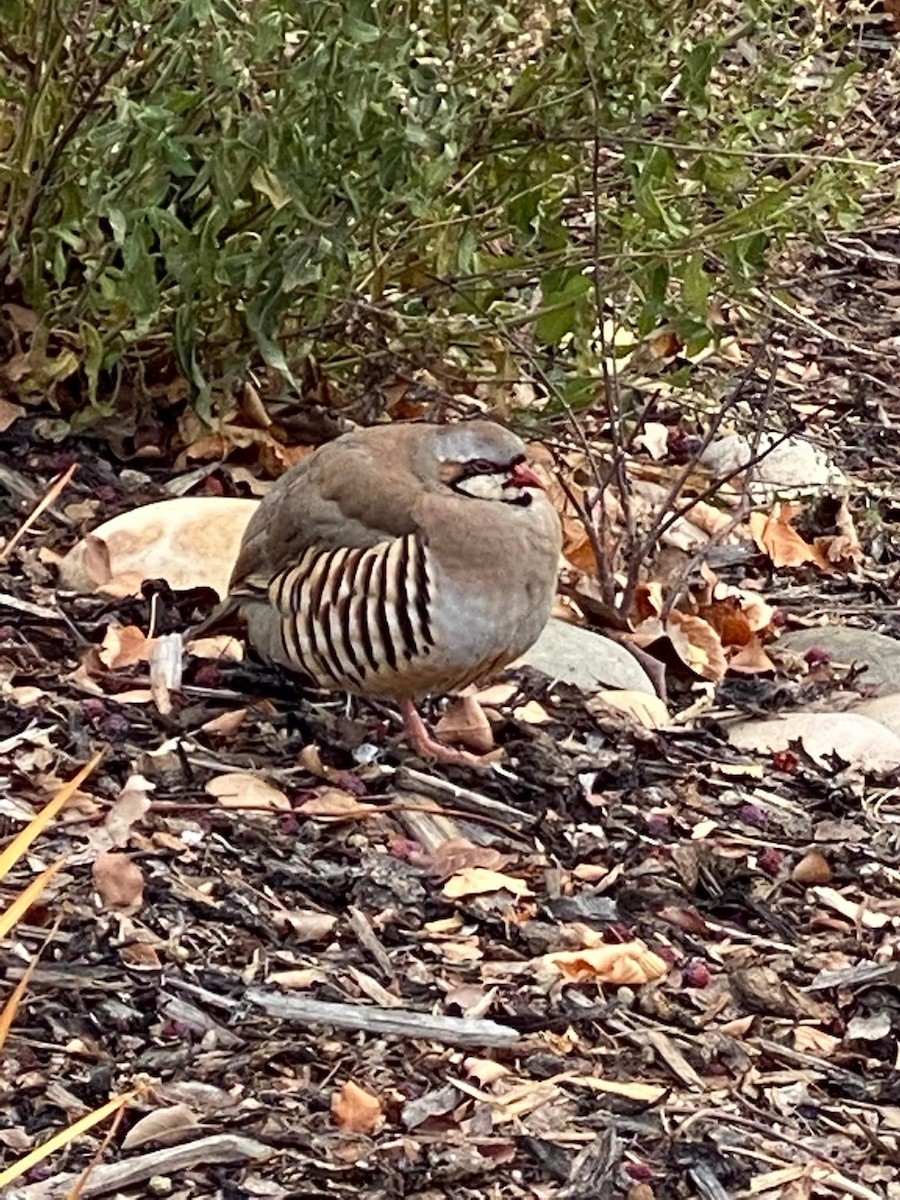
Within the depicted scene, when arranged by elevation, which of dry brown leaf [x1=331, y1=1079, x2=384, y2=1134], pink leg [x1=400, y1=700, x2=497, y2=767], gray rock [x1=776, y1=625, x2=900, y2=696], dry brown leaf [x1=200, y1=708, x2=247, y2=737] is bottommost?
gray rock [x1=776, y1=625, x2=900, y2=696]

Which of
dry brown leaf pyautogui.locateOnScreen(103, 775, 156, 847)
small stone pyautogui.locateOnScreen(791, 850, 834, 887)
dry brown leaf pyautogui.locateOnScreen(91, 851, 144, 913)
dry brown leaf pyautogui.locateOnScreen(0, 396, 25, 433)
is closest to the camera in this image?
dry brown leaf pyautogui.locateOnScreen(91, 851, 144, 913)

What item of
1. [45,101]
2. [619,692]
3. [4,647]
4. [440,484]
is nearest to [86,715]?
[4,647]

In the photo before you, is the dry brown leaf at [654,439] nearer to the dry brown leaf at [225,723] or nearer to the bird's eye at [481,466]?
the bird's eye at [481,466]

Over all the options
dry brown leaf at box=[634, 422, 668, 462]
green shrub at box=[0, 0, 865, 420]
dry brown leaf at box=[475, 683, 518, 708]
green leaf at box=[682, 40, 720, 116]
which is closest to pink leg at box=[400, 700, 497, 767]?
dry brown leaf at box=[475, 683, 518, 708]

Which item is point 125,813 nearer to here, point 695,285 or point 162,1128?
point 162,1128

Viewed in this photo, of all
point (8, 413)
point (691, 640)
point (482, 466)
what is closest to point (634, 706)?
point (691, 640)

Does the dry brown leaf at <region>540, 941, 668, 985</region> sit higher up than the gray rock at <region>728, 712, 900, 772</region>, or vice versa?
the dry brown leaf at <region>540, 941, 668, 985</region>

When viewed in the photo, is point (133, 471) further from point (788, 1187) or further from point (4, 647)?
point (788, 1187)

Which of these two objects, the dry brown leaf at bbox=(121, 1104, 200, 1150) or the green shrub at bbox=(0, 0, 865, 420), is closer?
the dry brown leaf at bbox=(121, 1104, 200, 1150)

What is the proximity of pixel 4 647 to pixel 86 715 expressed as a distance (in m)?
0.40

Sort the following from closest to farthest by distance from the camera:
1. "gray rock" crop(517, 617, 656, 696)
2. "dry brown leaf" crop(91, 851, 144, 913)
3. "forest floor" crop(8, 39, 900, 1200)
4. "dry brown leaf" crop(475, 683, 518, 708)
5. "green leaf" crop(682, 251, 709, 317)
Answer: "forest floor" crop(8, 39, 900, 1200), "dry brown leaf" crop(91, 851, 144, 913), "dry brown leaf" crop(475, 683, 518, 708), "gray rock" crop(517, 617, 656, 696), "green leaf" crop(682, 251, 709, 317)

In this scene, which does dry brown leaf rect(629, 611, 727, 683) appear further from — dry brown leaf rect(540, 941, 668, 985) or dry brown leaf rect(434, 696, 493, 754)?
dry brown leaf rect(540, 941, 668, 985)

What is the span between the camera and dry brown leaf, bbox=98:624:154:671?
17.7ft

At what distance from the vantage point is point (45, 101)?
593 cm
